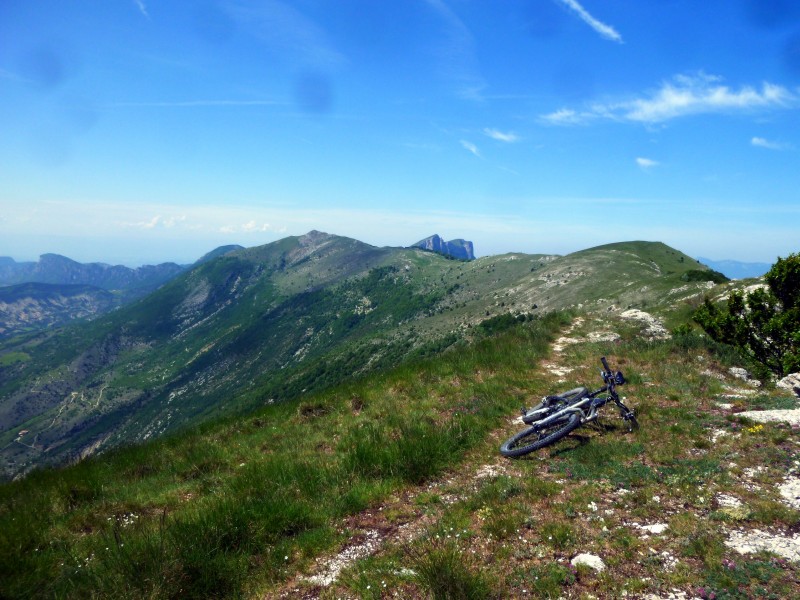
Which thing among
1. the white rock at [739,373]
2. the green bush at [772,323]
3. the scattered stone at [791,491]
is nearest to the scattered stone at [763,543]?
the scattered stone at [791,491]

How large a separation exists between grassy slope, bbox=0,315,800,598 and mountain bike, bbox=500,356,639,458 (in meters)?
0.38

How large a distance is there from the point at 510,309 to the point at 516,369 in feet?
347

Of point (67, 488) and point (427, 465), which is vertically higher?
point (427, 465)

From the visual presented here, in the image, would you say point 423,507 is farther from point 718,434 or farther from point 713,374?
point 713,374

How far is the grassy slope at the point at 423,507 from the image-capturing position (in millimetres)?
5461

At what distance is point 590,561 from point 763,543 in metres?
2.62

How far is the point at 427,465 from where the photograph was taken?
925 cm

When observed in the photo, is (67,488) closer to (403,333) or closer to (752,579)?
(752,579)

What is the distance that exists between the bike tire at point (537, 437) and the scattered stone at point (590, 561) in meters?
4.10

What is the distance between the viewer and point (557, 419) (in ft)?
35.0

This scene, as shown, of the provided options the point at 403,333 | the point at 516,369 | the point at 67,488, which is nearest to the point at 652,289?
the point at 516,369

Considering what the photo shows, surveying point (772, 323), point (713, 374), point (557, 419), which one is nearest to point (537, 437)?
point (557, 419)

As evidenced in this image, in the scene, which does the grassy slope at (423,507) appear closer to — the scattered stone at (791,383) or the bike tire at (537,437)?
the bike tire at (537,437)

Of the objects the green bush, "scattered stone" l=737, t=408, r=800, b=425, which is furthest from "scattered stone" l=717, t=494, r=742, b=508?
the green bush
